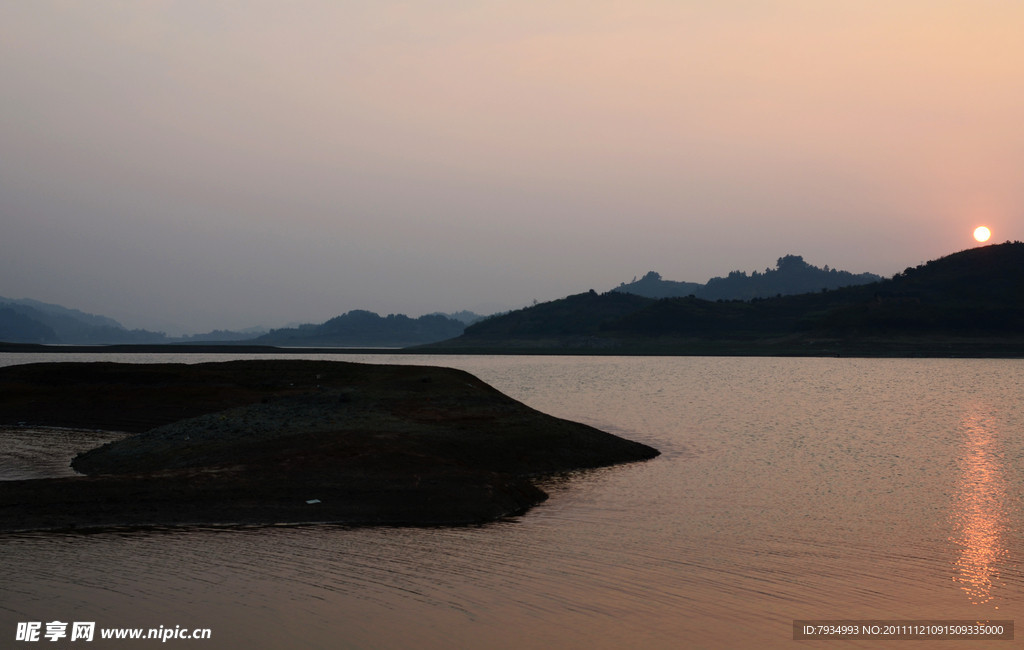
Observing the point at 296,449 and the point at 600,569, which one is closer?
the point at 600,569

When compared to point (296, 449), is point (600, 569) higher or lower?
lower

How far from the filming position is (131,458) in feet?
130

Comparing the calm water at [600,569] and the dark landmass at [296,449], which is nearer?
the calm water at [600,569]

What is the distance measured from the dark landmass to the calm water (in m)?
2.04

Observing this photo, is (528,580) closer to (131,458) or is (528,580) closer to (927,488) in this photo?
(927,488)

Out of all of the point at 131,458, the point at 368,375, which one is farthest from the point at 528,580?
the point at 368,375

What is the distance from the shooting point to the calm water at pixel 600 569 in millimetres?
18031

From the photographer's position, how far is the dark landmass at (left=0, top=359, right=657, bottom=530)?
28.7 m

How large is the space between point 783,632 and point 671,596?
3.19 m

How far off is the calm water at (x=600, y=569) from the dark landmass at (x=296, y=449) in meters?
2.04

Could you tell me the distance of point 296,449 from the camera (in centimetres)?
3709

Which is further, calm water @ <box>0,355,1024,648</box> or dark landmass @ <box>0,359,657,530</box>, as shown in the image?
dark landmass @ <box>0,359,657,530</box>

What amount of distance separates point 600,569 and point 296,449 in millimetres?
18846

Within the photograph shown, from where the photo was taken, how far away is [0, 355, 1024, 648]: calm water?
59.2ft
